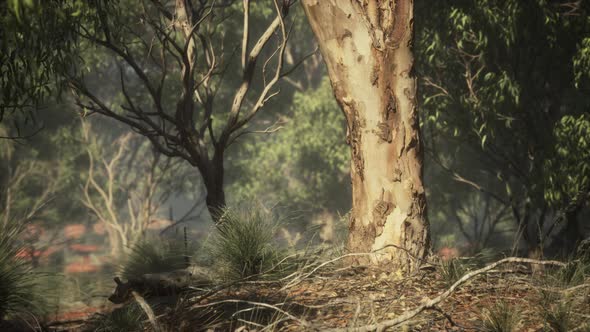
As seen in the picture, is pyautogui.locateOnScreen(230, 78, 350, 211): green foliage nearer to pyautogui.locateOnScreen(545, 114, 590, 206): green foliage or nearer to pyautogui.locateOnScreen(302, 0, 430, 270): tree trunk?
pyautogui.locateOnScreen(545, 114, 590, 206): green foliage

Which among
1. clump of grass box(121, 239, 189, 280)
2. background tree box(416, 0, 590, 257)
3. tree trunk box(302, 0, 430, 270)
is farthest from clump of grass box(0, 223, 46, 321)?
background tree box(416, 0, 590, 257)

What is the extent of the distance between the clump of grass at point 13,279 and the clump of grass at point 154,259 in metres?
2.51

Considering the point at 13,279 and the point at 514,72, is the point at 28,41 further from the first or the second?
the point at 514,72

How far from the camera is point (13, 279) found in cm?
634

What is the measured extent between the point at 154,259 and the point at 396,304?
202 inches

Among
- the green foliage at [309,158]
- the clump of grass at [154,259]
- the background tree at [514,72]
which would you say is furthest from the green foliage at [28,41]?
the green foliage at [309,158]

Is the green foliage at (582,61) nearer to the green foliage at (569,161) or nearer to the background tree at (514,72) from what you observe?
the background tree at (514,72)

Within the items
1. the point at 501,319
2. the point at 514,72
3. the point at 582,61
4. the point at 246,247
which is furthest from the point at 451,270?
the point at 514,72

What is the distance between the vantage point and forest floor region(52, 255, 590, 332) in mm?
4262

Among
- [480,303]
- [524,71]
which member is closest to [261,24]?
[524,71]

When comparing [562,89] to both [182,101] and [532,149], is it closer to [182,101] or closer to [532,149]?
[532,149]

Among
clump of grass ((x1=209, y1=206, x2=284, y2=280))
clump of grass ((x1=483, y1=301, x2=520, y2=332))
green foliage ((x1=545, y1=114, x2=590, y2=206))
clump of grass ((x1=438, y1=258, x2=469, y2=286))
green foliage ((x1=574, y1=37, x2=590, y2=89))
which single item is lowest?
clump of grass ((x1=483, y1=301, x2=520, y2=332))

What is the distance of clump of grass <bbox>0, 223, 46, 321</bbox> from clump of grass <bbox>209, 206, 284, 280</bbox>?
2146 mm

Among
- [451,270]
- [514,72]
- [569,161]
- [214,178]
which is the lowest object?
[451,270]
